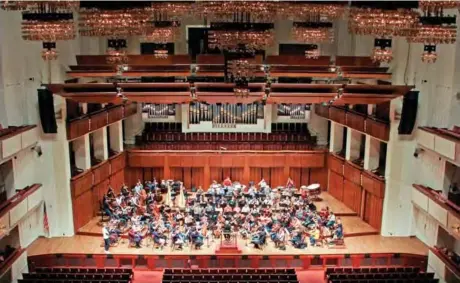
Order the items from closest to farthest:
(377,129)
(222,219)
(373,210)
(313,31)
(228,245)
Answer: (313,31) → (228,245) → (222,219) → (377,129) → (373,210)

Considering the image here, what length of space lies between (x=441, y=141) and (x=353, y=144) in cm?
563

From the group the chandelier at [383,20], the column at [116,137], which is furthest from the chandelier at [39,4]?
the column at [116,137]

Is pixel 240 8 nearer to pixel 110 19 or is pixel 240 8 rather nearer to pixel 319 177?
pixel 110 19

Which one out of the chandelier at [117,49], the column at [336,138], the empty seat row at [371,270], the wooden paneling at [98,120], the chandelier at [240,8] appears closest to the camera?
the chandelier at [240,8]

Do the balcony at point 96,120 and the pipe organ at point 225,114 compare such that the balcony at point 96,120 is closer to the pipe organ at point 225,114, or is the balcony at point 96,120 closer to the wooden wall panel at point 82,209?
the wooden wall panel at point 82,209

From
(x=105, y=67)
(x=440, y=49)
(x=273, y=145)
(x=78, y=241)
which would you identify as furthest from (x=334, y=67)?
(x=78, y=241)

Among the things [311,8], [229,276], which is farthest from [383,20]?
[229,276]

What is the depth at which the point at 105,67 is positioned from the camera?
57.8 ft

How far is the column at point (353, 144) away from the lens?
1958cm

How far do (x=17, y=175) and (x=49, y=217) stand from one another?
2.03 meters

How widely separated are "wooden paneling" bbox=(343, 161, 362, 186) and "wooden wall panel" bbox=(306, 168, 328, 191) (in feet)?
6.86

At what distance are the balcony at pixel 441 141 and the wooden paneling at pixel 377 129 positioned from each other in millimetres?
1046

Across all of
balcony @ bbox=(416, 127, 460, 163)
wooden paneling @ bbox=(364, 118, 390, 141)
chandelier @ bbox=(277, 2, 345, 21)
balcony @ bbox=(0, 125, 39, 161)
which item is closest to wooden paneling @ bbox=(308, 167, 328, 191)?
wooden paneling @ bbox=(364, 118, 390, 141)

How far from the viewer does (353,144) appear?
19688 millimetres
